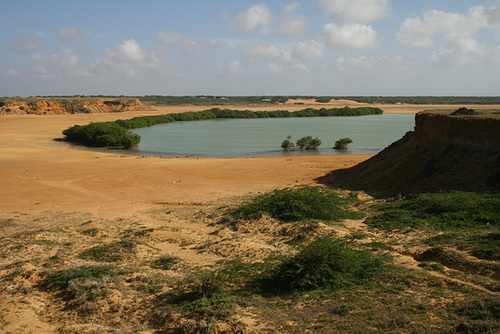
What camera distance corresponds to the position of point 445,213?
10.1m

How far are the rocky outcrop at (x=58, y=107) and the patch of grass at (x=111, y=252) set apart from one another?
67.4m

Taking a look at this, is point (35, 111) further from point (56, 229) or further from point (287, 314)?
point (287, 314)

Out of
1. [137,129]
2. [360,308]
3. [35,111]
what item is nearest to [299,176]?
[360,308]

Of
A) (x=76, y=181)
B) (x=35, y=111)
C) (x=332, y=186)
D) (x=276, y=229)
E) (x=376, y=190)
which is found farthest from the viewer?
(x=35, y=111)

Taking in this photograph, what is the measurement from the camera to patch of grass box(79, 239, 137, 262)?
8.46 meters

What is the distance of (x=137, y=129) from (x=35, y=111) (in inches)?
1130

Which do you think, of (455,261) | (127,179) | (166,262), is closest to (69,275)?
(166,262)

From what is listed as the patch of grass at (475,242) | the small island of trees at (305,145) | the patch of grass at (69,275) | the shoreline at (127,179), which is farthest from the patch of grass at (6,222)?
the small island of trees at (305,145)

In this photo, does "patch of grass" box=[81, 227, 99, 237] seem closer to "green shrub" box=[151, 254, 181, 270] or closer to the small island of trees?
"green shrub" box=[151, 254, 181, 270]

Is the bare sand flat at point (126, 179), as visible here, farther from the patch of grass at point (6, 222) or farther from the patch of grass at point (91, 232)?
the patch of grass at point (91, 232)

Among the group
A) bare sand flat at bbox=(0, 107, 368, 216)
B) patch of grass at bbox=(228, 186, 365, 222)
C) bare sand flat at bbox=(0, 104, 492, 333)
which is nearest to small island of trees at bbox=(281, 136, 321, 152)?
bare sand flat at bbox=(0, 107, 368, 216)

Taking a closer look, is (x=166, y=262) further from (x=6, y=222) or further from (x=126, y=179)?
(x=126, y=179)

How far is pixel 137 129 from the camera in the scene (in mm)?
51781

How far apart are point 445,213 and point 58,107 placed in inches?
2972
